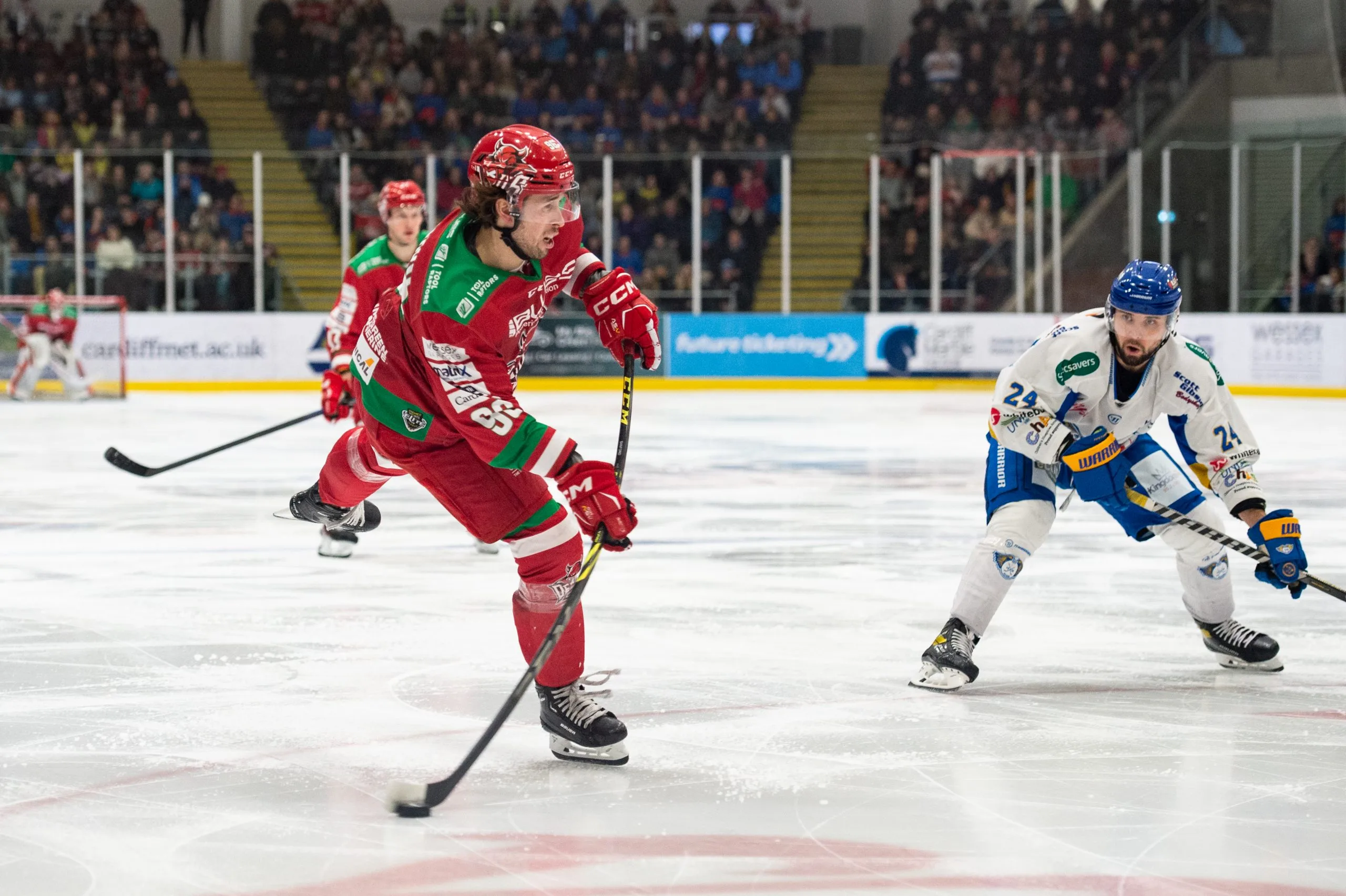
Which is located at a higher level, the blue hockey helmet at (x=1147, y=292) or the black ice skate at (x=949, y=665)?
the blue hockey helmet at (x=1147, y=292)

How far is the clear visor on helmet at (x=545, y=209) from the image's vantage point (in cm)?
278

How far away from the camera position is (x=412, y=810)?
258 cm

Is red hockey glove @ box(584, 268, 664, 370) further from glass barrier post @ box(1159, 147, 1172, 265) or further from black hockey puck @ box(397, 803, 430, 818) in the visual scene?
glass barrier post @ box(1159, 147, 1172, 265)

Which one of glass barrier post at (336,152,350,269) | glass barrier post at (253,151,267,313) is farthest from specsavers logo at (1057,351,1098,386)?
glass barrier post at (253,151,267,313)

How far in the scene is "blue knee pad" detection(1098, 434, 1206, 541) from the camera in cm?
370

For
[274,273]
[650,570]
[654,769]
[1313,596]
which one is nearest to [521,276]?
[654,769]

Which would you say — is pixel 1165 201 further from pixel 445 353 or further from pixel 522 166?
pixel 445 353

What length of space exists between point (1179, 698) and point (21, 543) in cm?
405

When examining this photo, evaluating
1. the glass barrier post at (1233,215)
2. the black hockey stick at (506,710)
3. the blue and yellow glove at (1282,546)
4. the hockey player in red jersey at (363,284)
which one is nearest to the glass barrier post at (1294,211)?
the glass barrier post at (1233,215)

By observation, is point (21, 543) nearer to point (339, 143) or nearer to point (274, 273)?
point (274, 273)

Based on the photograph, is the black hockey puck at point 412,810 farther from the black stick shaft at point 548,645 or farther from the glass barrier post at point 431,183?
the glass barrier post at point 431,183

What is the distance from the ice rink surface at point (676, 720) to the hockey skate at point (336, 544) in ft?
0.37

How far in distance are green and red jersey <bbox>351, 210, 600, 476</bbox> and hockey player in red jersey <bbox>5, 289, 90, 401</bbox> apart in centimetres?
1112

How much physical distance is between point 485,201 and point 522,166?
0.09 meters
